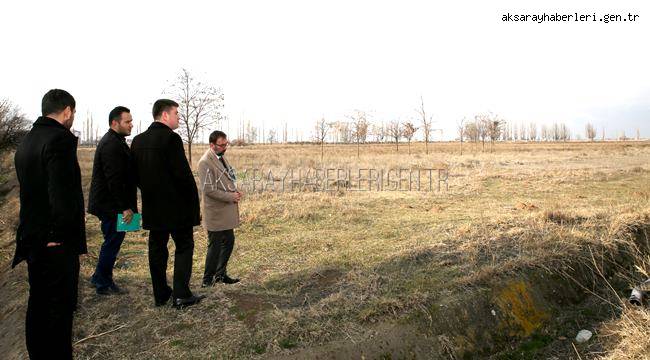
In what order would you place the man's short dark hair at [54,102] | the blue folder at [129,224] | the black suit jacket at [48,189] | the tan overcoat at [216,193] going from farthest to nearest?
the tan overcoat at [216,193]
the blue folder at [129,224]
the man's short dark hair at [54,102]
the black suit jacket at [48,189]

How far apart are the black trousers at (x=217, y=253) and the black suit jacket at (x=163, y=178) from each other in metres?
1.10

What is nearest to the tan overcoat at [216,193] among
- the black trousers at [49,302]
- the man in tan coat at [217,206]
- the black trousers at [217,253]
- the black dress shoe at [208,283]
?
the man in tan coat at [217,206]

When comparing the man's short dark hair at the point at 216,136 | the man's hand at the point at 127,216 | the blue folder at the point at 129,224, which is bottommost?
the blue folder at the point at 129,224

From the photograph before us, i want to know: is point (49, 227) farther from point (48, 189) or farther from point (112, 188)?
point (112, 188)

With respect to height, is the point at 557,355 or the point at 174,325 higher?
the point at 174,325

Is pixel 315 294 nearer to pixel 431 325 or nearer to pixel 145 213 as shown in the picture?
pixel 431 325

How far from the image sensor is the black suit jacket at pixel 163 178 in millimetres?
4207

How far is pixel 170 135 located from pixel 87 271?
2.89 metres

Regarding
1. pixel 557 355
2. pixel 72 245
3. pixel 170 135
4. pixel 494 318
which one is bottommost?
pixel 557 355

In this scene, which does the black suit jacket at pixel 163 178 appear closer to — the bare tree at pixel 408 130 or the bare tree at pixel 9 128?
the bare tree at pixel 9 128

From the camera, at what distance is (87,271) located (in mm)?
5945

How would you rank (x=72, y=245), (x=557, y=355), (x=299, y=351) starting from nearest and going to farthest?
1. (x=72, y=245)
2. (x=299, y=351)
3. (x=557, y=355)

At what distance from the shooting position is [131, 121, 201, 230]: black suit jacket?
4207 mm

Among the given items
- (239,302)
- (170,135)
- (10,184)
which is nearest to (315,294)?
(239,302)
